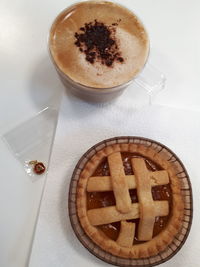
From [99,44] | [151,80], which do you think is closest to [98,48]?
[99,44]

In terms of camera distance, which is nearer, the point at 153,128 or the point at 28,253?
the point at 28,253

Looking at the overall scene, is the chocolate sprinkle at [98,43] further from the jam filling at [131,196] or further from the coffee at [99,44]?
the jam filling at [131,196]

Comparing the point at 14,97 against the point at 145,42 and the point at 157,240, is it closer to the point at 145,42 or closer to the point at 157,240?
the point at 145,42

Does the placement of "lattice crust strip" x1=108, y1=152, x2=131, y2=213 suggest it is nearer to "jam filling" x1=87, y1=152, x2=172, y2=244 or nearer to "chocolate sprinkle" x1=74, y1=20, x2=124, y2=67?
"jam filling" x1=87, y1=152, x2=172, y2=244

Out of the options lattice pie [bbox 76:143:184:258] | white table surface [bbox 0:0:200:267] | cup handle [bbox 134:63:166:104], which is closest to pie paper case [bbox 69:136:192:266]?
lattice pie [bbox 76:143:184:258]

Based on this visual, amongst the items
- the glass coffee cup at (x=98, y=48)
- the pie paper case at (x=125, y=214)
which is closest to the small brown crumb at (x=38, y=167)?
the pie paper case at (x=125, y=214)

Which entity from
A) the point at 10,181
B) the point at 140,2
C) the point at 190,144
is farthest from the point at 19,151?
the point at 140,2
